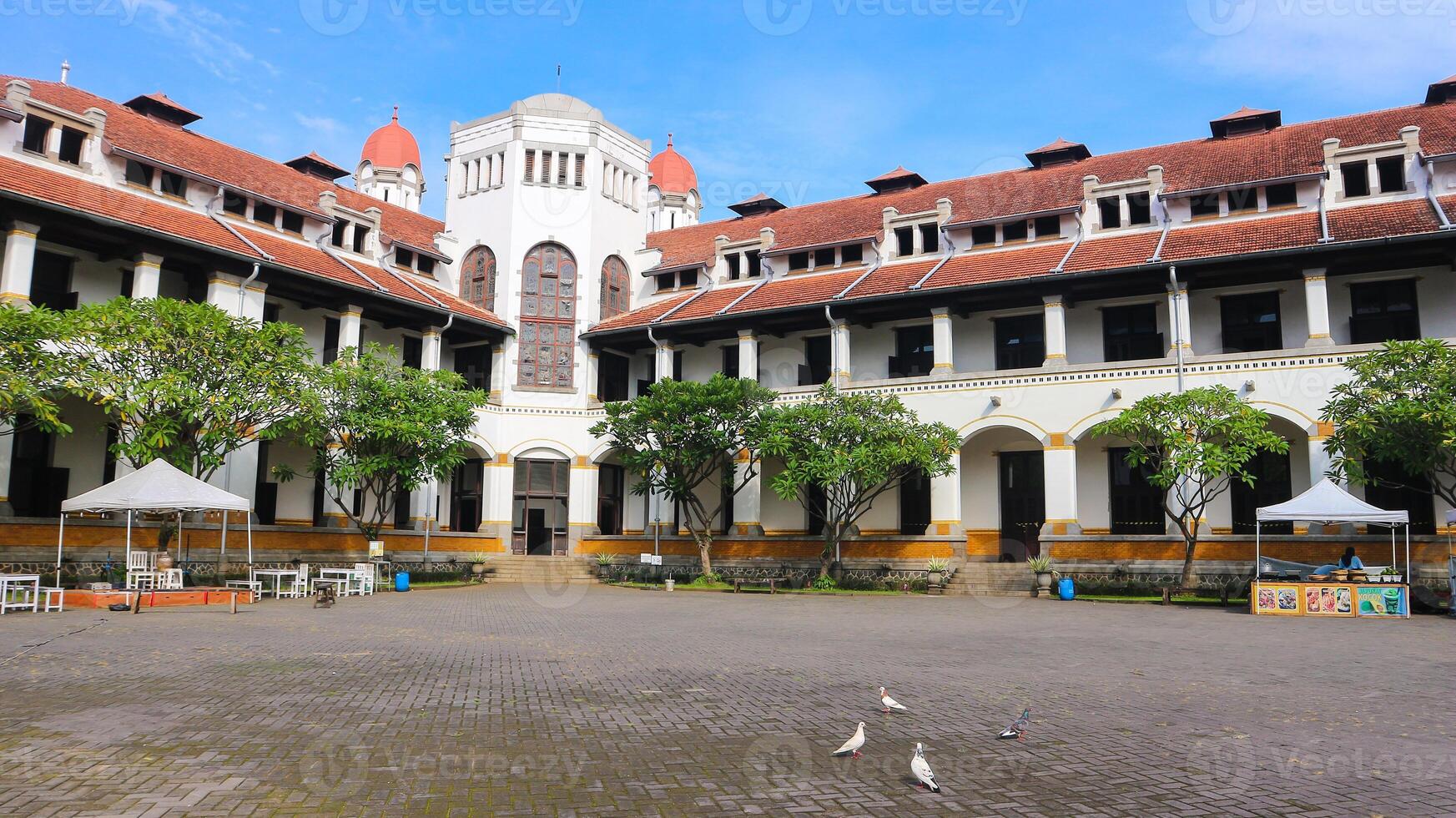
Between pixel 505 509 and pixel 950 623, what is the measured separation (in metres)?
18.9

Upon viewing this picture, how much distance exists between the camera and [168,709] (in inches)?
294

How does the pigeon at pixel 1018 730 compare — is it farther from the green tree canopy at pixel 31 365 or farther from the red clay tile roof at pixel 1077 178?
the red clay tile roof at pixel 1077 178

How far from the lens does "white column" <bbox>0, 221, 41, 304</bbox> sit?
71.2 ft

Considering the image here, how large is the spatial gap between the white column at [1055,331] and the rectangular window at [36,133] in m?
25.4

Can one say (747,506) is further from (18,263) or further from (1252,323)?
(18,263)

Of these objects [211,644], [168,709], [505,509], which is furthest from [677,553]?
[168,709]

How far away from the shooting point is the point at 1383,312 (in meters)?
24.1

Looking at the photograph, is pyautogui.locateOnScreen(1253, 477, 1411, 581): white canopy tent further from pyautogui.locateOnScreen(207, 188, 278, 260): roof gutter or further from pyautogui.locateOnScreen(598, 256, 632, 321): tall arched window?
pyautogui.locateOnScreen(207, 188, 278, 260): roof gutter

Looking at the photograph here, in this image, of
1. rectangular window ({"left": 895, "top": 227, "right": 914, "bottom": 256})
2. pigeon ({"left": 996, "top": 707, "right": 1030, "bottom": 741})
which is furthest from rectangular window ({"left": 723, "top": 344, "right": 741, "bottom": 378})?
pigeon ({"left": 996, "top": 707, "right": 1030, "bottom": 741})

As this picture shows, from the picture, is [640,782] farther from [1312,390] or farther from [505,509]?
[505,509]

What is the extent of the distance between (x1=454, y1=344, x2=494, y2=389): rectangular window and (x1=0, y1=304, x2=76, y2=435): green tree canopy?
1454 cm

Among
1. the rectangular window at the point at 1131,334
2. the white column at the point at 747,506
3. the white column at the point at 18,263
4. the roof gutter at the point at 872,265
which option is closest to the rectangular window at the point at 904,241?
the roof gutter at the point at 872,265

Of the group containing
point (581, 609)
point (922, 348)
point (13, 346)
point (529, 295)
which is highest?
point (529, 295)

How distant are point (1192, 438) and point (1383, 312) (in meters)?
6.58
